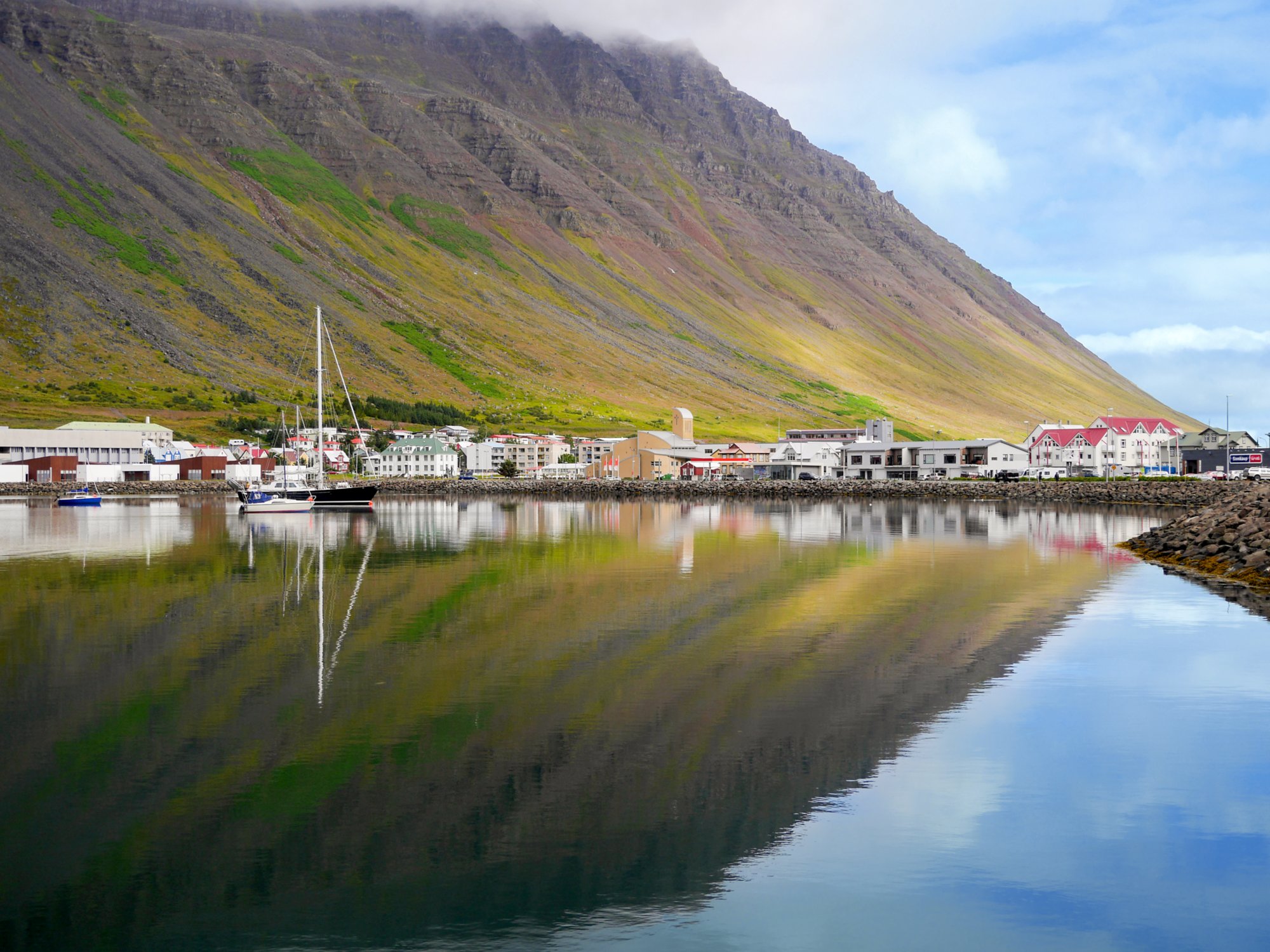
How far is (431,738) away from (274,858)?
504 centimetres

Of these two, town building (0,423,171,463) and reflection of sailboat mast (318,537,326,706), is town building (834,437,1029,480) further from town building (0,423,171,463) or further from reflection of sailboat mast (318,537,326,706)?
reflection of sailboat mast (318,537,326,706)

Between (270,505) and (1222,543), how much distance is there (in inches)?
3296

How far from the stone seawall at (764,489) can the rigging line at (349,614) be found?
77569mm

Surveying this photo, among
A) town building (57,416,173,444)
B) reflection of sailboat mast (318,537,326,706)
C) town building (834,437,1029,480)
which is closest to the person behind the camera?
reflection of sailboat mast (318,537,326,706)

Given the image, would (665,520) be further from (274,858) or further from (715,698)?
(274,858)

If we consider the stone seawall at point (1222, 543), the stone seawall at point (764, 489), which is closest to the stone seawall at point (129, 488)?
the stone seawall at point (764, 489)

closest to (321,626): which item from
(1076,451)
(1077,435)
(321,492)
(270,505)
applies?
(270,505)

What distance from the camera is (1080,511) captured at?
10250 cm

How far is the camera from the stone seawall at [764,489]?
121m

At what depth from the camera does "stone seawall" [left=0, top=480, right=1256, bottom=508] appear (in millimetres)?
121000

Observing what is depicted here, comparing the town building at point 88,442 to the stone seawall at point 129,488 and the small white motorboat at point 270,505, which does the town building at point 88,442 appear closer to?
the stone seawall at point 129,488

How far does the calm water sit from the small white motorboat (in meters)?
74.2

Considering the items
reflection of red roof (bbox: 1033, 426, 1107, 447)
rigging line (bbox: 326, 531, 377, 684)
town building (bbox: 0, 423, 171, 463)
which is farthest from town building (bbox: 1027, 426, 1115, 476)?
rigging line (bbox: 326, 531, 377, 684)

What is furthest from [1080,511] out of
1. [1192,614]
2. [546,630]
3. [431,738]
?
[431,738]
